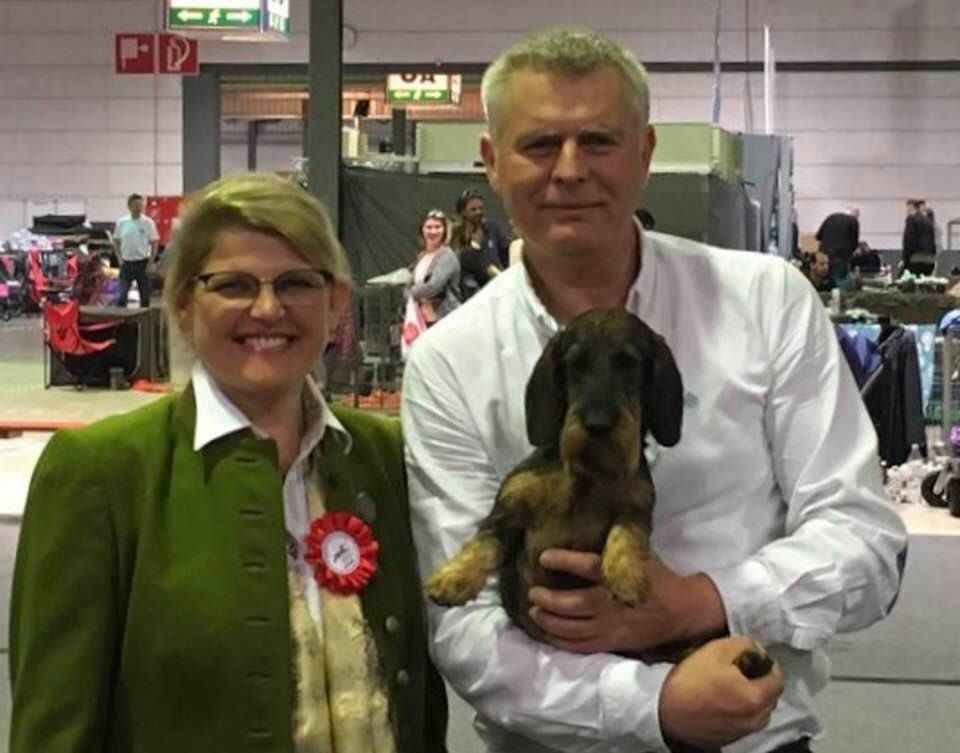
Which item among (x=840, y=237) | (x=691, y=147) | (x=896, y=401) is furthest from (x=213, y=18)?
(x=896, y=401)

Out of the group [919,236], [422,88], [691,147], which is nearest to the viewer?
[691,147]

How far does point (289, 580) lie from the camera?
1.93m

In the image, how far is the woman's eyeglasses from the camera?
1.91 m

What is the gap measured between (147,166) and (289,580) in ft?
77.8

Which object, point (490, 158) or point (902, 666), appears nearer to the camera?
point (490, 158)

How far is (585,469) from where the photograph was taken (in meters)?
1.77

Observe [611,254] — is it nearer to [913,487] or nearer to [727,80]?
[913,487]

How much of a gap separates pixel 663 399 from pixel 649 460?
0.13 metres

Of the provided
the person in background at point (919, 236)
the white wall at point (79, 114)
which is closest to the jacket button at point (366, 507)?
the person in background at point (919, 236)

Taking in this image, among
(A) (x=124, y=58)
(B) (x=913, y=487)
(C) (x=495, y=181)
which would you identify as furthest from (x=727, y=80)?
(C) (x=495, y=181)

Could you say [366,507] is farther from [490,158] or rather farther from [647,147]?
[647,147]

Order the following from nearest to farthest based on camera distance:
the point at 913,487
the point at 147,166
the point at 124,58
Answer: the point at 913,487 → the point at 124,58 → the point at 147,166

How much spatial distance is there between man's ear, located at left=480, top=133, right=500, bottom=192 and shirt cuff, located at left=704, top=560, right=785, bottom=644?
0.60 m

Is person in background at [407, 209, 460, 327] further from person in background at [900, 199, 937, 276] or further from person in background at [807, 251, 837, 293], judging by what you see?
person in background at [900, 199, 937, 276]
